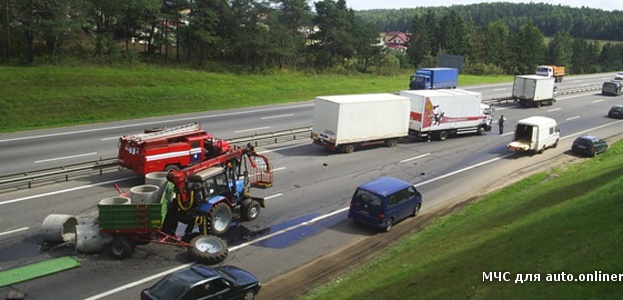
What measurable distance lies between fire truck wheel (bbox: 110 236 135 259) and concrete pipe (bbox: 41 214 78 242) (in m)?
1.93

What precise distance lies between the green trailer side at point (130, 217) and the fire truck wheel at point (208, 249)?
126 cm

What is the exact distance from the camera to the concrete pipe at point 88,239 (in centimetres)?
1602

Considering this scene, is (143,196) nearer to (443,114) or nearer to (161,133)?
(161,133)

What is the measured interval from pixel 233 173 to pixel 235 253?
3.30 metres

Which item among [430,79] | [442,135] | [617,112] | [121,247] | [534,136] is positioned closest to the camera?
[121,247]

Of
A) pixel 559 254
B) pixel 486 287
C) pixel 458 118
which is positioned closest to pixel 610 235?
pixel 559 254

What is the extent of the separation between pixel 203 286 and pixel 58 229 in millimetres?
6840

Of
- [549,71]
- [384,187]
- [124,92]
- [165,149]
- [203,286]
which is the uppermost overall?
[549,71]

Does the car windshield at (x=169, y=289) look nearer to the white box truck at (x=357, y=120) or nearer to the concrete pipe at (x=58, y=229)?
the concrete pipe at (x=58, y=229)

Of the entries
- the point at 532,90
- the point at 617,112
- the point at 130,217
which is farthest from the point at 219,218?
the point at 617,112

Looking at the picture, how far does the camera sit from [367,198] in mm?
19312

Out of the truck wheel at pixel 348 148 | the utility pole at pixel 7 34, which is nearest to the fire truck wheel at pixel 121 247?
the truck wheel at pixel 348 148

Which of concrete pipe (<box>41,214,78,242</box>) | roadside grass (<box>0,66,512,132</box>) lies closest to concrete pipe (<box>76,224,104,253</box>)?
concrete pipe (<box>41,214,78,242</box>)

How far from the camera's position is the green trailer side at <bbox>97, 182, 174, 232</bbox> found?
15.6 meters
